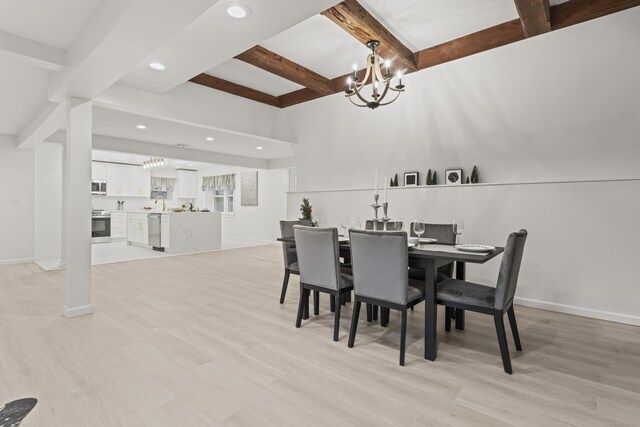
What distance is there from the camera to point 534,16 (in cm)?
303

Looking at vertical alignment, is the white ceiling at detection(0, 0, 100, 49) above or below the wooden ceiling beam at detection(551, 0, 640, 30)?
below

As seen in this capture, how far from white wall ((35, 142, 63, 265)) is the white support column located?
11.9 ft

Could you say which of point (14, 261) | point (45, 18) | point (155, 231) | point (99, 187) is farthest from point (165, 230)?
point (45, 18)

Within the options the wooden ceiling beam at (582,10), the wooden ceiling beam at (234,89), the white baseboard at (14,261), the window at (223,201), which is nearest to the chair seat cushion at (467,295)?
the wooden ceiling beam at (582,10)

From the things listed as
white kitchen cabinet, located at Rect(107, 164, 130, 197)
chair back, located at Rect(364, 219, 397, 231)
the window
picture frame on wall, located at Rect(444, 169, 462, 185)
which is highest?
white kitchen cabinet, located at Rect(107, 164, 130, 197)

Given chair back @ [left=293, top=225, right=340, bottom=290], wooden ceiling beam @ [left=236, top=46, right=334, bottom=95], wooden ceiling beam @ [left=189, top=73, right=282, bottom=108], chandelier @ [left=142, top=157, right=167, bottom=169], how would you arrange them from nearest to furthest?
chair back @ [left=293, top=225, right=340, bottom=290] < wooden ceiling beam @ [left=236, top=46, right=334, bottom=95] < wooden ceiling beam @ [left=189, top=73, right=282, bottom=108] < chandelier @ [left=142, top=157, right=167, bottom=169]

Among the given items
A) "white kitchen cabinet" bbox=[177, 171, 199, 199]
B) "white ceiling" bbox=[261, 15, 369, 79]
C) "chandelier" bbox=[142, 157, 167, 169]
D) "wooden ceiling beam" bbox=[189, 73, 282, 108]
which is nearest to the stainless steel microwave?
"chandelier" bbox=[142, 157, 167, 169]

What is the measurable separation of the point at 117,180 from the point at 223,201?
3086 mm

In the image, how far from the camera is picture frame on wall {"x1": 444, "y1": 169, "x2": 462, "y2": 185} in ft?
13.1

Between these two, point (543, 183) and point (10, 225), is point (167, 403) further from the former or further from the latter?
point (10, 225)

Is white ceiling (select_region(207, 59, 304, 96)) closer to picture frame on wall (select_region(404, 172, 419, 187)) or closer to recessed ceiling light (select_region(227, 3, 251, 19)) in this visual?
recessed ceiling light (select_region(227, 3, 251, 19))

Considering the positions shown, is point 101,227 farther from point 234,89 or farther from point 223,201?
point 234,89

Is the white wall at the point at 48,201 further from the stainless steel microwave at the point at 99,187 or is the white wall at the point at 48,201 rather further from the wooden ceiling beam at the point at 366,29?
the wooden ceiling beam at the point at 366,29

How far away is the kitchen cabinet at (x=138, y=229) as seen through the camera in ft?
25.9
